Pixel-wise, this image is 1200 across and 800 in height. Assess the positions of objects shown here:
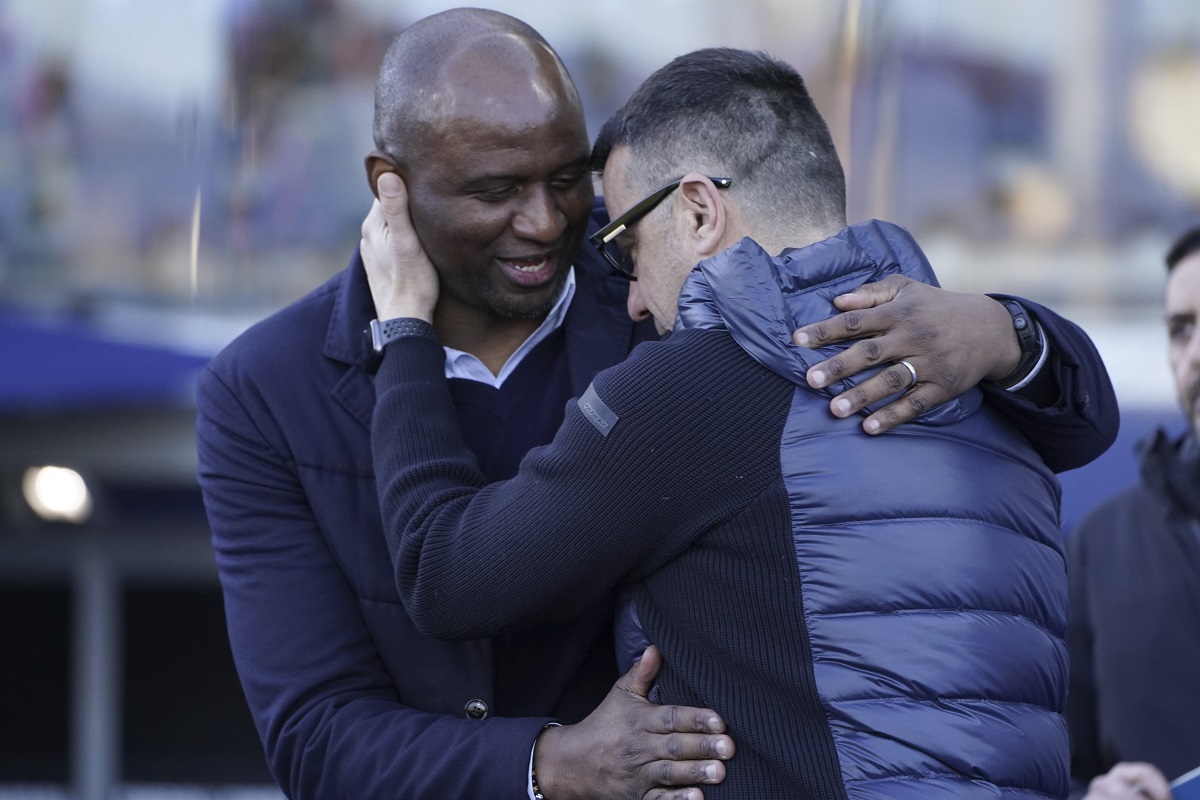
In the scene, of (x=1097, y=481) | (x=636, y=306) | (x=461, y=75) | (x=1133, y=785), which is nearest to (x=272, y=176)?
(x=1097, y=481)

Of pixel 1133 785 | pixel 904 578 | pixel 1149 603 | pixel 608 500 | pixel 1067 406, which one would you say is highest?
pixel 1067 406

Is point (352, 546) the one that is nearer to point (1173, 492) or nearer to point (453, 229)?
point (453, 229)

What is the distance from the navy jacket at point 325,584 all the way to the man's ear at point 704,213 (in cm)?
45

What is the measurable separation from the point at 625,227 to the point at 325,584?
2.45 ft

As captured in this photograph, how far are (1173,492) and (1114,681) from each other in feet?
1.54

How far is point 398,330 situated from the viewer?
2.12m

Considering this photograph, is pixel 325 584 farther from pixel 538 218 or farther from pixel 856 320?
pixel 856 320

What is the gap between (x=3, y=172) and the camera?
6.24 metres

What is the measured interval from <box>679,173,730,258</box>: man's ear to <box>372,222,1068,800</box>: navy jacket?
142 millimetres

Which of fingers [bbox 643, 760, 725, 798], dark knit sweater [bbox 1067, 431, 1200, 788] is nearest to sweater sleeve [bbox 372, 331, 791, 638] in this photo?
fingers [bbox 643, 760, 725, 798]

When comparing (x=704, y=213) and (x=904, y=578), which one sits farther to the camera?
(x=704, y=213)

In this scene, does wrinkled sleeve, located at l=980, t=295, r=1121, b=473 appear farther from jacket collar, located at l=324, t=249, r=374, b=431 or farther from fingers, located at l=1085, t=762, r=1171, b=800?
jacket collar, located at l=324, t=249, r=374, b=431

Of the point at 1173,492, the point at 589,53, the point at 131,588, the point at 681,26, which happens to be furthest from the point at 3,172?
the point at 1173,492

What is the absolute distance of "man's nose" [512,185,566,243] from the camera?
2209 mm
